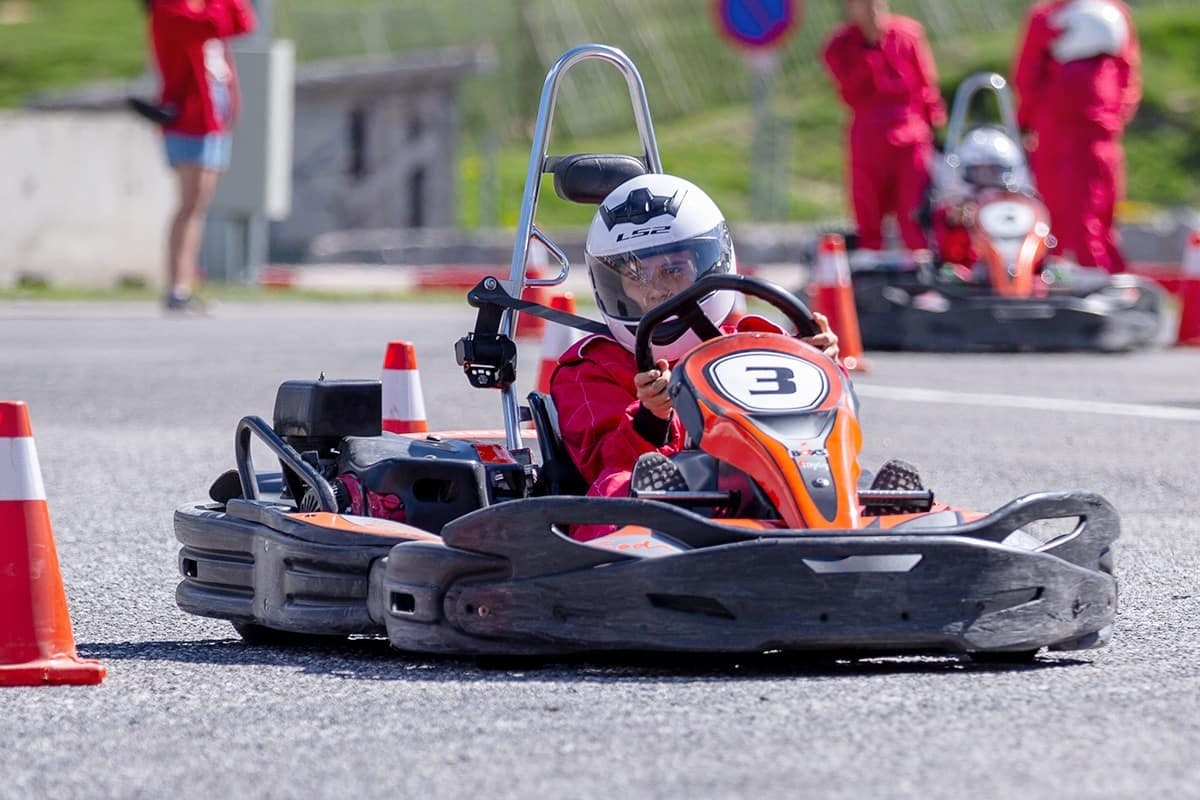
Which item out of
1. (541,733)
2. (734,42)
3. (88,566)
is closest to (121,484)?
(88,566)

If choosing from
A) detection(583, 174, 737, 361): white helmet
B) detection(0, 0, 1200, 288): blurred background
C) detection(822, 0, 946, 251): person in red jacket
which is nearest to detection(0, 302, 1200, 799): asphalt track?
detection(583, 174, 737, 361): white helmet

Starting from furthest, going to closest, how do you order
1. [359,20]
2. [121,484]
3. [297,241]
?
[359,20]
[297,241]
[121,484]

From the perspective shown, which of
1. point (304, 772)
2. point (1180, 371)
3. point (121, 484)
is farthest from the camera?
point (1180, 371)

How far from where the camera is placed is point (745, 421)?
4.55 metres

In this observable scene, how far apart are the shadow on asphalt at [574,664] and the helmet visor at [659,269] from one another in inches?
34.5

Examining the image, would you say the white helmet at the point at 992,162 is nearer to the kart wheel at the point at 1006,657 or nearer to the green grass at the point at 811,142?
the kart wheel at the point at 1006,657

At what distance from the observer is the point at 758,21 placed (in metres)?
19.1

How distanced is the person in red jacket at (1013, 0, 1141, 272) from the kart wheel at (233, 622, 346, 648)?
34.9 feet

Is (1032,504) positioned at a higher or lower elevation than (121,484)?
higher

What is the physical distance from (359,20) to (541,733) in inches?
1132

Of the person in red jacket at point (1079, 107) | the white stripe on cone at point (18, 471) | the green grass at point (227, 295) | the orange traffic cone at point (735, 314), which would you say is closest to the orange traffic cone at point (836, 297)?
the person in red jacket at point (1079, 107)

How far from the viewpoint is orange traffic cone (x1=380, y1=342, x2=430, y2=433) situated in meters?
6.85

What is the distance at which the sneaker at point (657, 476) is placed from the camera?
4629 millimetres

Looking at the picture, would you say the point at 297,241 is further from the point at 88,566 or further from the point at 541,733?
the point at 541,733
